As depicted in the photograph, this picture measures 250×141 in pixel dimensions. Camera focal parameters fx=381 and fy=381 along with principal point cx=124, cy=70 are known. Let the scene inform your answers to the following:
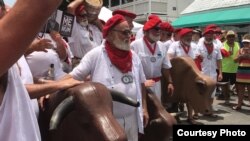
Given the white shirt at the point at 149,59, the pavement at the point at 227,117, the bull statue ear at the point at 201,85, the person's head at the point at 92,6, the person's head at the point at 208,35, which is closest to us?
the person's head at the point at 92,6

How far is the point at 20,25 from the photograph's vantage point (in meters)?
0.90

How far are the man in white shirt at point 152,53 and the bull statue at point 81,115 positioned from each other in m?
2.80

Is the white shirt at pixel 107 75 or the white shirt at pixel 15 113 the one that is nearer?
the white shirt at pixel 15 113

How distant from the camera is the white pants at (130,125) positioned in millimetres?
3447

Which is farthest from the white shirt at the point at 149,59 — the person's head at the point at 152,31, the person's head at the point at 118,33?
the person's head at the point at 118,33

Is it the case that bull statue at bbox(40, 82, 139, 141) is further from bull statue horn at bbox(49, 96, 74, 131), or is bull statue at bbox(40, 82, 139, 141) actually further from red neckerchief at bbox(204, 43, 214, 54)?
red neckerchief at bbox(204, 43, 214, 54)

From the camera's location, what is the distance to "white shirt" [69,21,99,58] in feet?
15.6

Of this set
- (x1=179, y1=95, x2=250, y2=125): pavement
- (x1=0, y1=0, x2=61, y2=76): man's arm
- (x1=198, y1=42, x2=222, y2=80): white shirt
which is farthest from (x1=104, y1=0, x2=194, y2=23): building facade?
(x1=0, y1=0, x2=61, y2=76): man's arm

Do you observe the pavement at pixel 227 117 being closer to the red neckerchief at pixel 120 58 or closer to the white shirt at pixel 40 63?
the red neckerchief at pixel 120 58

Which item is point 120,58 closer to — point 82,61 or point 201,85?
point 82,61

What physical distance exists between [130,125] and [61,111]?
1.21m

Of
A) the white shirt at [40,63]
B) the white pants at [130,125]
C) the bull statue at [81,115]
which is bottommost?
the white pants at [130,125]

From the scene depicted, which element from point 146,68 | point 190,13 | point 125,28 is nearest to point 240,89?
point 146,68

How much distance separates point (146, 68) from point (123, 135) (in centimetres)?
324
